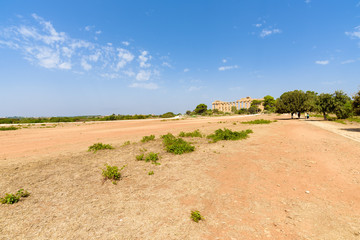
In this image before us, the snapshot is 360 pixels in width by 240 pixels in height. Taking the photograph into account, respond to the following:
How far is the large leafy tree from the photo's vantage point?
1603 inches

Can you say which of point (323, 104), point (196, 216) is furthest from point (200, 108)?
point (196, 216)

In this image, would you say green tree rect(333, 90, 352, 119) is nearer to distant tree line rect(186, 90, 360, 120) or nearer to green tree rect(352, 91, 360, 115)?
distant tree line rect(186, 90, 360, 120)

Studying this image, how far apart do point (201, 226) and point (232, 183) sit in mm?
2523

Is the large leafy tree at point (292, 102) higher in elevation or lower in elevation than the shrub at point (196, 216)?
higher

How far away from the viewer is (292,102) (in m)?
41.5

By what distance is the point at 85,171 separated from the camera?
22.3 feet

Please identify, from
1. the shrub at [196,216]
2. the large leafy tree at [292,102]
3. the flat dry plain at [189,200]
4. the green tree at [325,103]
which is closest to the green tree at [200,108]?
the large leafy tree at [292,102]

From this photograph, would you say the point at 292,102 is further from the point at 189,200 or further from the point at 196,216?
the point at 196,216

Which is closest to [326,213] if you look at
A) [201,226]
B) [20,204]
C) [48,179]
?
[201,226]

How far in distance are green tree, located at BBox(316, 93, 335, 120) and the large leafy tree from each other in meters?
7.29

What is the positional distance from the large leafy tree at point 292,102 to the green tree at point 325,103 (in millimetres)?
7289

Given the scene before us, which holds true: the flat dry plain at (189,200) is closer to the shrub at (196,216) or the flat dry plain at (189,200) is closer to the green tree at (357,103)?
the shrub at (196,216)

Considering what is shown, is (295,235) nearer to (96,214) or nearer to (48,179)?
(96,214)

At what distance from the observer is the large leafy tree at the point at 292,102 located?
134 ft
